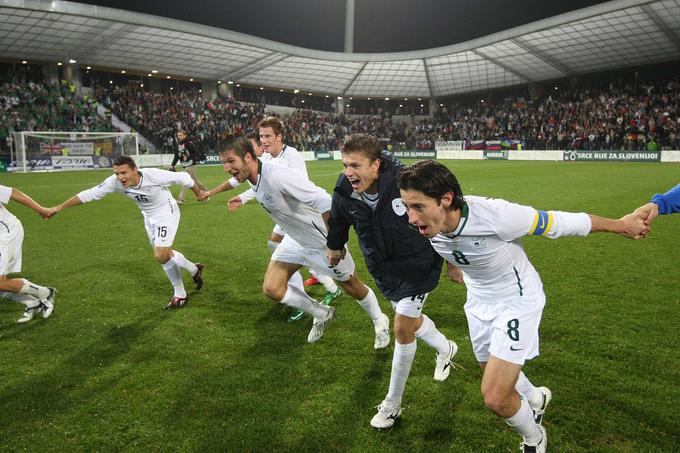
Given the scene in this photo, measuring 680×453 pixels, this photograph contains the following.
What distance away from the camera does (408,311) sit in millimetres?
3566

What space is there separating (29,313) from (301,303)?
3530 mm

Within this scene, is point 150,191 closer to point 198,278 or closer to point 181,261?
point 181,261

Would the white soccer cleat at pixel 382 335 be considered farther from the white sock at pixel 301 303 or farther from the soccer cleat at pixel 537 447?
the soccer cleat at pixel 537 447

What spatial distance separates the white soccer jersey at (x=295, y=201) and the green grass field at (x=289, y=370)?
116 cm

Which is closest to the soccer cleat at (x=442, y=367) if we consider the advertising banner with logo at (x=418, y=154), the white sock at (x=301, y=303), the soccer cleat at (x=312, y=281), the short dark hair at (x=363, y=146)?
the white sock at (x=301, y=303)

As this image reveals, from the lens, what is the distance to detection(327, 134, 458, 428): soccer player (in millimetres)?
3523

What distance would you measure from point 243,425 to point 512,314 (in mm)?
2113

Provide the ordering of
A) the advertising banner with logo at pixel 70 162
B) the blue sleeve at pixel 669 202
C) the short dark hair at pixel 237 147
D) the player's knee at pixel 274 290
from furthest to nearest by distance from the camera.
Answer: the advertising banner with logo at pixel 70 162, the player's knee at pixel 274 290, the short dark hair at pixel 237 147, the blue sleeve at pixel 669 202

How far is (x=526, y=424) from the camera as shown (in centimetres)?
291

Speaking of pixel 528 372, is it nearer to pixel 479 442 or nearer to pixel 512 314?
pixel 479 442

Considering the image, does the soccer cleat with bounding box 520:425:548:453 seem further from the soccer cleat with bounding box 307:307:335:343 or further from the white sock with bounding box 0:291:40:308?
the white sock with bounding box 0:291:40:308

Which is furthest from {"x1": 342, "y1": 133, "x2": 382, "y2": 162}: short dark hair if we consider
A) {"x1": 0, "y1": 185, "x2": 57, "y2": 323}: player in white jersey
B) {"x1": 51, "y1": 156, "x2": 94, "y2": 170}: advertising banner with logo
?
{"x1": 51, "y1": 156, "x2": 94, "y2": 170}: advertising banner with logo

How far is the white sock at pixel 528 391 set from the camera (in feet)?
10.6

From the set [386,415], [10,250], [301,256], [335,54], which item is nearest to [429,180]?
[386,415]
